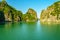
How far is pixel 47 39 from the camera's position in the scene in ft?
121

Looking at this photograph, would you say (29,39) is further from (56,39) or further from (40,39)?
(56,39)

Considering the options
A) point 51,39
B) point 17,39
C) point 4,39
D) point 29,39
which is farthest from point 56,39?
point 4,39

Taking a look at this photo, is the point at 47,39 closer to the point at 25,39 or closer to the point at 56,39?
the point at 56,39

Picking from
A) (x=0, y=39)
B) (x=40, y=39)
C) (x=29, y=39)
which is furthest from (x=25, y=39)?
(x=0, y=39)

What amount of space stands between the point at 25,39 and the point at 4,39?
19.4 feet

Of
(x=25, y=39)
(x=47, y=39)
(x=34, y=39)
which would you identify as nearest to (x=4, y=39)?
(x=25, y=39)

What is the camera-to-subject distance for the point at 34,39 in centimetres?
3697

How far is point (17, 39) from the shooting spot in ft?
123

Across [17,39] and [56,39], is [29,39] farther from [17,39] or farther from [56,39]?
[56,39]

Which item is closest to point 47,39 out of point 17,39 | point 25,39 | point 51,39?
point 51,39

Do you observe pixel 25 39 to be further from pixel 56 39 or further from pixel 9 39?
pixel 56 39

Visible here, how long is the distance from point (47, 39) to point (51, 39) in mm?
1085

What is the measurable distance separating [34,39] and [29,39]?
1392 millimetres

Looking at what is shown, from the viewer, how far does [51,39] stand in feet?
121
